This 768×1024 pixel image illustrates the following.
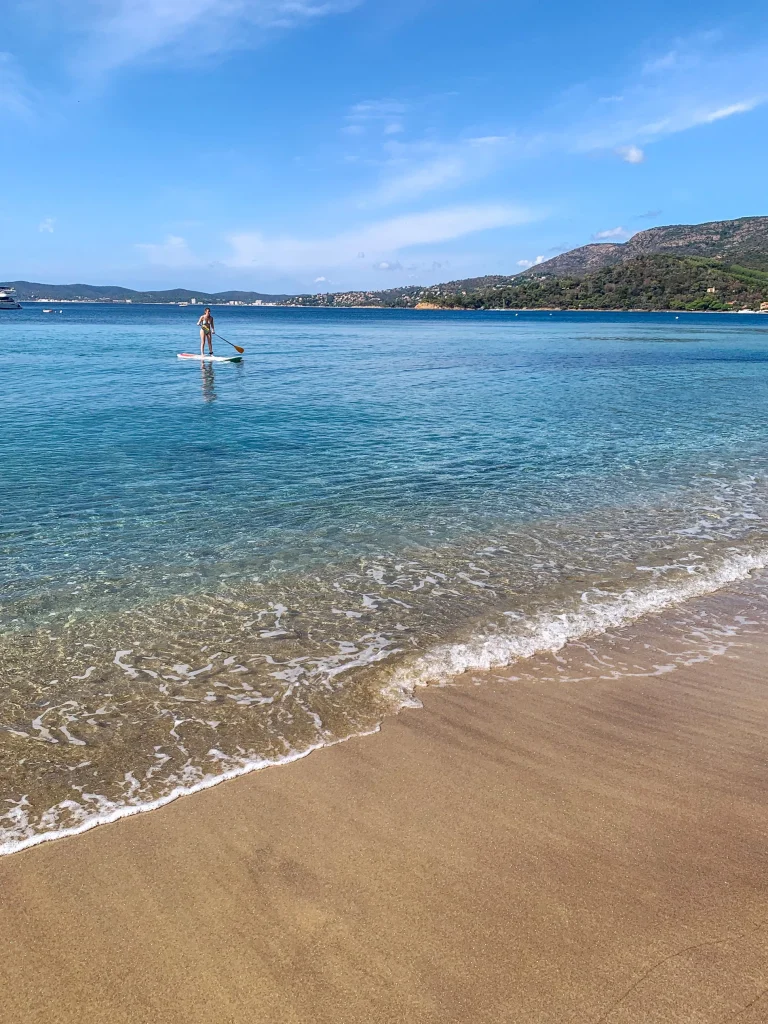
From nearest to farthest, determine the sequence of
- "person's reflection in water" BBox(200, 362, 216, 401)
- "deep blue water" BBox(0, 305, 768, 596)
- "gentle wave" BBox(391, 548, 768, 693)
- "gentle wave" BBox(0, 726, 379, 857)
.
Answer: "gentle wave" BBox(0, 726, 379, 857) < "gentle wave" BBox(391, 548, 768, 693) < "deep blue water" BBox(0, 305, 768, 596) < "person's reflection in water" BBox(200, 362, 216, 401)

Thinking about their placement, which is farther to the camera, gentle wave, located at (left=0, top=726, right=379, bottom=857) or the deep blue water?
the deep blue water

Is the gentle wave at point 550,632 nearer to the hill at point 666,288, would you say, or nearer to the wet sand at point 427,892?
the wet sand at point 427,892

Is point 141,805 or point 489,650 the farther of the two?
point 489,650

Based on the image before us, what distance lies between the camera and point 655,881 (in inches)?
146

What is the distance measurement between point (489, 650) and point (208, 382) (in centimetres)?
2655

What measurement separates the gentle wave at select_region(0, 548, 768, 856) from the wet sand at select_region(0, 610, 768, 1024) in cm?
13

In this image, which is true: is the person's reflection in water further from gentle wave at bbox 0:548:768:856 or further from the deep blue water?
A: gentle wave at bbox 0:548:768:856

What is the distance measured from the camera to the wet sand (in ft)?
9.89

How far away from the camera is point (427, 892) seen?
360cm

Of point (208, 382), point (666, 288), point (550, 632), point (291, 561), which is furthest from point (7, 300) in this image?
point (550, 632)

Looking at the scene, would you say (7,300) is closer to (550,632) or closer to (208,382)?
(208,382)

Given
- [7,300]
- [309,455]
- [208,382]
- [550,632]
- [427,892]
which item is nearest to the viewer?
[427,892]

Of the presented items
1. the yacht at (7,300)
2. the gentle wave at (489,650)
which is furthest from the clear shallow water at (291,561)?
the yacht at (7,300)

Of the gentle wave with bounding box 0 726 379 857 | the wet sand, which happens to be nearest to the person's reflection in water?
the gentle wave with bounding box 0 726 379 857
